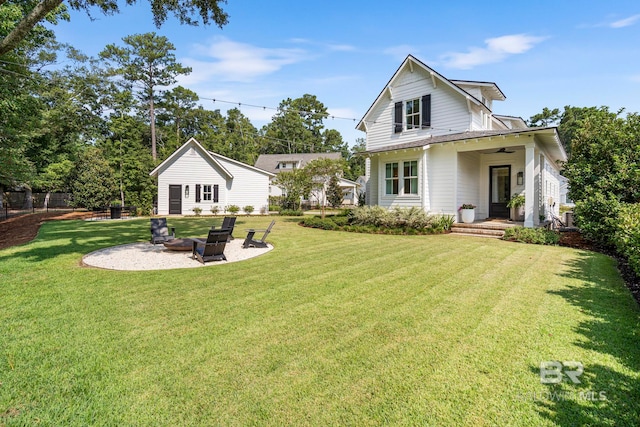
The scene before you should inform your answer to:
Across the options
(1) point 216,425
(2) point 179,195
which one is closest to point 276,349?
(1) point 216,425

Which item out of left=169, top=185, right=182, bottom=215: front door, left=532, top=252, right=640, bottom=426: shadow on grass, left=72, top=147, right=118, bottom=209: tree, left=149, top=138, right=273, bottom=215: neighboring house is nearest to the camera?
left=532, top=252, right=640, bottom=426: shadow on grass

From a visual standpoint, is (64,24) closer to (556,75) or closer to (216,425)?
(216,425)

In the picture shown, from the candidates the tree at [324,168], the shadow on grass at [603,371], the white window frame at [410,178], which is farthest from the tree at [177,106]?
the shadow on grass at [603,371]

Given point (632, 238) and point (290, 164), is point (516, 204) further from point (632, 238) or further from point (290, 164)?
point (290, 164)

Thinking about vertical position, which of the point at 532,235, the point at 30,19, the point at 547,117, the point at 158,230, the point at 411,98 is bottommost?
the point at 532,235

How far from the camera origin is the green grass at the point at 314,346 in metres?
2.36

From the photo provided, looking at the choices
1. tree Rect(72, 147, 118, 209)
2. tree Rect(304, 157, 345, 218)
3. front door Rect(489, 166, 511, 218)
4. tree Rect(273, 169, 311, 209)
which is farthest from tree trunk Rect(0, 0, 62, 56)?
tree Rect(72, 147, 118, 209)

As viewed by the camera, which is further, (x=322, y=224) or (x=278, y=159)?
(x=278, y=159)

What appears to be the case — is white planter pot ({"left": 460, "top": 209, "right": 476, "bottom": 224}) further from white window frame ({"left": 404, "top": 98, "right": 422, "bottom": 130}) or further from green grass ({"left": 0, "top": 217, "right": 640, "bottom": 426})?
green grass ({"left": 0, "top": 217, "right": 640, "bottom": 426})

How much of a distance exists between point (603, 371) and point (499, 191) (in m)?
14.6

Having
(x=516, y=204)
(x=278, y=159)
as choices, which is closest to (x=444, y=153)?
(x=516, y=204)

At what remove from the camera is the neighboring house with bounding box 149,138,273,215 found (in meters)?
24.9

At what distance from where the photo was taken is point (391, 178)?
15.4 meters

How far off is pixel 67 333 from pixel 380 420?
3741mm
